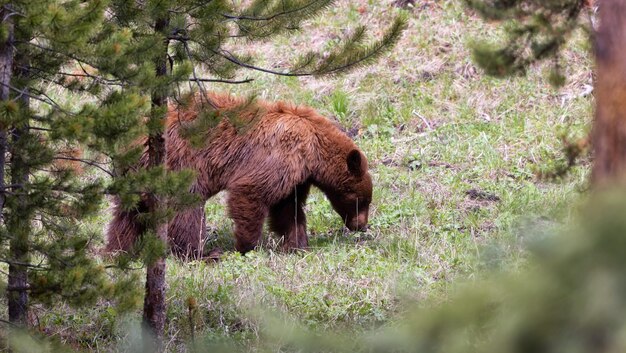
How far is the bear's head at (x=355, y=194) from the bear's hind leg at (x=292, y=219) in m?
0.40

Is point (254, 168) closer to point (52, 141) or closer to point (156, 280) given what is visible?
point (156, 280)

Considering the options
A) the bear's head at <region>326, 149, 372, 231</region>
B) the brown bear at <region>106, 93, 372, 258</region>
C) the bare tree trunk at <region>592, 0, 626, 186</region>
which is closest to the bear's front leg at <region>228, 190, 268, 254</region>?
the brown bear at <region>106, 93, 372, 258</region>

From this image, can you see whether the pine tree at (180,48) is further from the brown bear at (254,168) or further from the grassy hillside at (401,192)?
the brown bear at (254,168)

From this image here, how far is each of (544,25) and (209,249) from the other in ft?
20.4

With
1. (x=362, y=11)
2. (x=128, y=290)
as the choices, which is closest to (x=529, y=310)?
(x=128, y=290)

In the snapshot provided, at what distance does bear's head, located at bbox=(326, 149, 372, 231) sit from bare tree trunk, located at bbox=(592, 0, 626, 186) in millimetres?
6041

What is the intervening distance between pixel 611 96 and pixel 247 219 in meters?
6.08

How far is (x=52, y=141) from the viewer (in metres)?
5.15

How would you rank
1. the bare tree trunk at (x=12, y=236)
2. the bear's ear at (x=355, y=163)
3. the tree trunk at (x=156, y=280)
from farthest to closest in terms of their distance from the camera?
the bear's ear at (x=355, y=163) < the tree trunk at (x=156, y=280) < the bare tree trunk at (x=12, y=236)

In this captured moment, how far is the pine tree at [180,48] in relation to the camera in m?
5.19

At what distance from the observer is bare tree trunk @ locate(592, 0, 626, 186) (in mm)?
3488

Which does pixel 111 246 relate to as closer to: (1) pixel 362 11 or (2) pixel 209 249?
(2) pixel 209 249

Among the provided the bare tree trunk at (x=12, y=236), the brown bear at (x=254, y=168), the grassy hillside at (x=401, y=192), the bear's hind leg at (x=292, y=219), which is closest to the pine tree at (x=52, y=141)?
the bare tree trunk at (x=12, y=236)

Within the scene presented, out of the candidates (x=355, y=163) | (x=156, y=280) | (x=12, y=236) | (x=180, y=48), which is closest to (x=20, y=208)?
(x=12, y=236)
